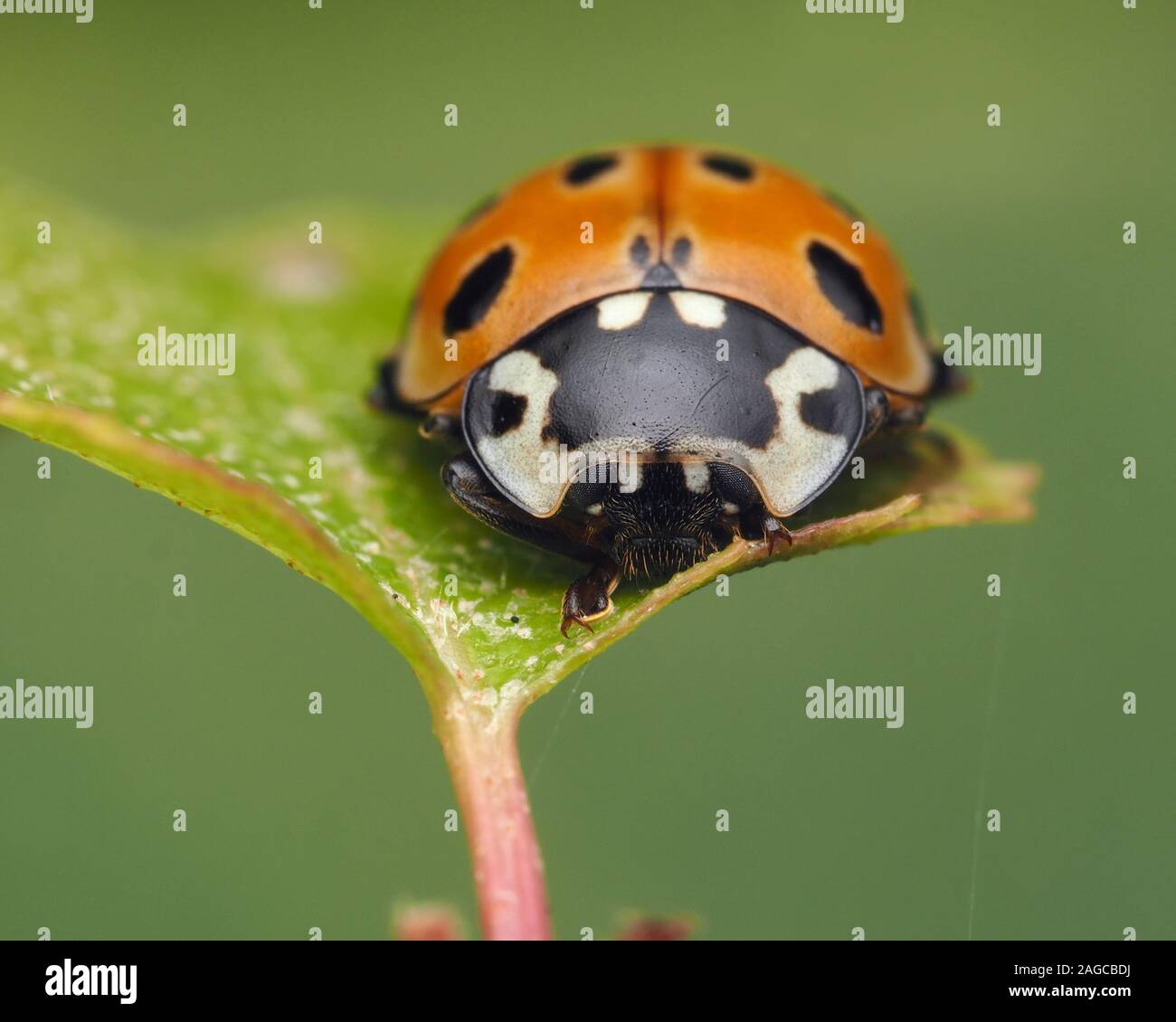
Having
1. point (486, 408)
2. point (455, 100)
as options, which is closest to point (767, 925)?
point (486, 408)

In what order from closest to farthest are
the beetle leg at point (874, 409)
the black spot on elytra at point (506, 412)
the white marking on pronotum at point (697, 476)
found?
1. the white marking on pronotum at point (697, 476)
2. the black spot on elytra at point (506, 412)
3. the beetle leg at point (874, 409)

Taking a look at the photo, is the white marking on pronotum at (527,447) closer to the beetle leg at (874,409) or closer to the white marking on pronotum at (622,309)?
the white marking on pronotum at (622,309)

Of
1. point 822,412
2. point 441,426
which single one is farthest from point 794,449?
point 441,426

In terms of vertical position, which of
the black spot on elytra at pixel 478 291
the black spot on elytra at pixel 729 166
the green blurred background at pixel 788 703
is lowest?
the green blurred background at pixel 788 703

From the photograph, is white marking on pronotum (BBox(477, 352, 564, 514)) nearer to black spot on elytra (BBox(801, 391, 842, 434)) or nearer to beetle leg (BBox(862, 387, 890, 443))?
black spot on elytra (BBox(801, 391, 842, 434))

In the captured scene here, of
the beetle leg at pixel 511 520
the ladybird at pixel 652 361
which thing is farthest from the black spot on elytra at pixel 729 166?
the beetle leg at pixel 511 520

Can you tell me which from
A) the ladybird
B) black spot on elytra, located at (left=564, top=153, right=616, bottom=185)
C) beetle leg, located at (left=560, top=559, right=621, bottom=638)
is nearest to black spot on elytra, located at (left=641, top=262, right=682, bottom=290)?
the ladybird
